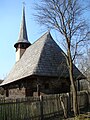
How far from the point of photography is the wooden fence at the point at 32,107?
35.7 ft

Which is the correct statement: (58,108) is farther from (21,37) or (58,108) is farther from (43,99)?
(21,37)

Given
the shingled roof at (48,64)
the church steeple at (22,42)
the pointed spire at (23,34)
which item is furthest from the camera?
the pointed spire at (23,34)

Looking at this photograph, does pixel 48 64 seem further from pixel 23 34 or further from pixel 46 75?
pixel 23 34

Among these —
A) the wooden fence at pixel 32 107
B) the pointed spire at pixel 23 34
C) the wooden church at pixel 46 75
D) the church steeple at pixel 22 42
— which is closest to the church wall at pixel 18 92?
the wooden church at pixel 46 75

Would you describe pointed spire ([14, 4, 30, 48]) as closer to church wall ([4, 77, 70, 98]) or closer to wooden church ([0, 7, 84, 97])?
wooden church ([0, 7, 84, 97])

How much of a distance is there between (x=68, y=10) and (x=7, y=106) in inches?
310

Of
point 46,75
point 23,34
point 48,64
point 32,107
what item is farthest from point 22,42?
point 32,107

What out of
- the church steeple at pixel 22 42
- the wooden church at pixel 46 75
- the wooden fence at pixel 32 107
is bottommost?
the wooden fence at pixel 32 107

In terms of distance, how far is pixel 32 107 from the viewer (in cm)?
1230

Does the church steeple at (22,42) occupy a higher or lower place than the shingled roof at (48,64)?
higher

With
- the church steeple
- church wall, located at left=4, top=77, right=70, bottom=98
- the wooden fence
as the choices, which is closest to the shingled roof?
church wall, located at left=4, top=77, right=70, bottom=98

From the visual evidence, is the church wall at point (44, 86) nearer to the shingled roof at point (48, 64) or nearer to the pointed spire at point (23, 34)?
the shingled roof at point (48, 64)

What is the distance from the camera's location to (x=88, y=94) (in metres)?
19.2

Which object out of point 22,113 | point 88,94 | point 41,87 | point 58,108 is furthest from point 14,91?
point 22,113
